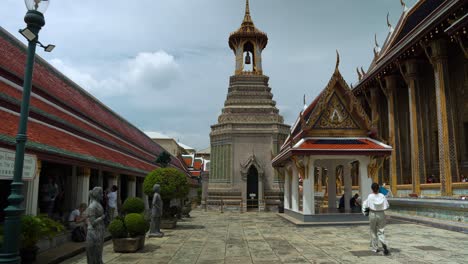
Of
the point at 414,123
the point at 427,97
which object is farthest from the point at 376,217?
the point at 427,97

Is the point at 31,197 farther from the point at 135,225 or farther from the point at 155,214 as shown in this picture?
the point at 155,214

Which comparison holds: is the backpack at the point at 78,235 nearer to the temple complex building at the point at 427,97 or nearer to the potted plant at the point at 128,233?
the potted plant at the point at 128,233

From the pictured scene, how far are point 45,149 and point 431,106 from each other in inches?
742

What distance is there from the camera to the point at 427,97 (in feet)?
67.2

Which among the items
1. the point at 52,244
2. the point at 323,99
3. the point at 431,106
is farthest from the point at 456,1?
the point at 52,244

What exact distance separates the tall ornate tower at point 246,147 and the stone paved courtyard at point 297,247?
15.1 meters

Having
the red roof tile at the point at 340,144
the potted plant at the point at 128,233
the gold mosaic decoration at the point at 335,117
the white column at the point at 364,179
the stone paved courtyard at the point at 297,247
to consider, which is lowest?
the stone paved courtyard at the point at 297,247

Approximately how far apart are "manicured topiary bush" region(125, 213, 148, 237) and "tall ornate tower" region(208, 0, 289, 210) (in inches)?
730

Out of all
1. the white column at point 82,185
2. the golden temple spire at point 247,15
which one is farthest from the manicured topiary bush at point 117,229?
the golden temple spire at point 247,15

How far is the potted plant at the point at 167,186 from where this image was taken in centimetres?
1400

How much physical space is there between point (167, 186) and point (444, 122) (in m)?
11.9

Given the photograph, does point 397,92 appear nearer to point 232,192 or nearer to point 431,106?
point 431,106

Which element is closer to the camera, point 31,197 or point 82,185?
point 31,197

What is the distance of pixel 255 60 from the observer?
111ft
